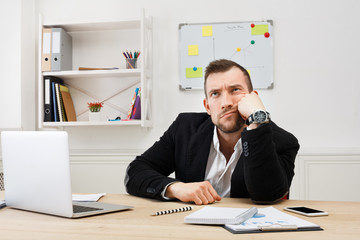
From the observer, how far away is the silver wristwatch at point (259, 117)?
1268mm

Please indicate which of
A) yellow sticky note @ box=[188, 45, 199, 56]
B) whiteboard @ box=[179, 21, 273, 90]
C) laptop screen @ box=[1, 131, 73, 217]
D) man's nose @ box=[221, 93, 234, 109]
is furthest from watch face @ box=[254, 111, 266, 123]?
yellow sticky note @ box=[188, 45, 199, 56]

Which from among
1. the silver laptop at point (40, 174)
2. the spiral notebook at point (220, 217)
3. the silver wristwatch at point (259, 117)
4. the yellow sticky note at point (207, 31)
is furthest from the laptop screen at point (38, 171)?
the yellow sticky note at point (207, 31)

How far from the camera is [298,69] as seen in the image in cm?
268

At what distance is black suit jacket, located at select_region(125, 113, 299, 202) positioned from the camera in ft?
4.02

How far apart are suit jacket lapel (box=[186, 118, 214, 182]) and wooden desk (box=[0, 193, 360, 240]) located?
0.42m

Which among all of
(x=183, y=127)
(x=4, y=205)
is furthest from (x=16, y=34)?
(x=4, y=205)

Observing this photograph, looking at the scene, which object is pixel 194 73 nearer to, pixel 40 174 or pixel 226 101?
pixel 226 101

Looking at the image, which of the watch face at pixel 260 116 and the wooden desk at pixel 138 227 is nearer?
the wooden desk at pixel 138 227

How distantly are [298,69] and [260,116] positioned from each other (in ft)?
5.17

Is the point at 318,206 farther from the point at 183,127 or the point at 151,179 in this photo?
the point at 183,127

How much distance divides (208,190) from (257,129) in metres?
0.27

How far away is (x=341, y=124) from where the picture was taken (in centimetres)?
262

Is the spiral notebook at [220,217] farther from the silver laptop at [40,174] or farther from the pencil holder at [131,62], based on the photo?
the pencil holder at [131,62]

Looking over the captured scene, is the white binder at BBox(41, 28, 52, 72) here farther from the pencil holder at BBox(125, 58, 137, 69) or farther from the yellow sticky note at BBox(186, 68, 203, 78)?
the yellow sticky note at BBox(186, 68, 203, 78)
